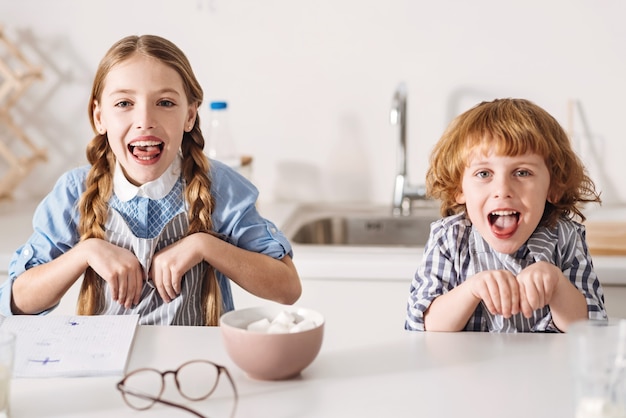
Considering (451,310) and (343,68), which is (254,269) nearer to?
(451,310)

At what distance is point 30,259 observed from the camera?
141 centimetres

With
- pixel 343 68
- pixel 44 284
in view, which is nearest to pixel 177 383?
pixel 44 284

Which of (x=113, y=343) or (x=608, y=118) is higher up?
(x=608, y=118)

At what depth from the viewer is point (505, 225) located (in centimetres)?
135

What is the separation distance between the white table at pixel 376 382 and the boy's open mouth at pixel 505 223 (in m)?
0.19

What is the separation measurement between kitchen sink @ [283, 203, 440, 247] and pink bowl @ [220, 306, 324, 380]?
1.25m

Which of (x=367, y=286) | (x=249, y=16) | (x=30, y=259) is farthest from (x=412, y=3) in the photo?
(x=30, y=259)

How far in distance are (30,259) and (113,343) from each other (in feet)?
1.09

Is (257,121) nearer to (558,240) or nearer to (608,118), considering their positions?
(608,118)

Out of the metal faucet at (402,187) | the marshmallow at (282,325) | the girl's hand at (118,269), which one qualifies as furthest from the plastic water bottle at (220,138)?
the marshmallow at (282,325)

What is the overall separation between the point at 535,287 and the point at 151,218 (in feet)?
1.95

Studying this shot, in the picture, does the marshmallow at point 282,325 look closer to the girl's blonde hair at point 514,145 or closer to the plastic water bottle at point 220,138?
the girl's blonde hair at point 514,145

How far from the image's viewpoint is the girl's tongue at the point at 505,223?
135 centimetres

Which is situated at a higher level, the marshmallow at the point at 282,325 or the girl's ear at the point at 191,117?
the girl's ear at the point at 191,117
